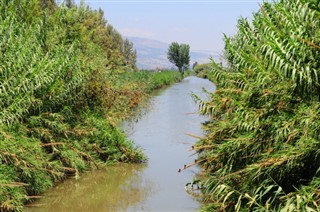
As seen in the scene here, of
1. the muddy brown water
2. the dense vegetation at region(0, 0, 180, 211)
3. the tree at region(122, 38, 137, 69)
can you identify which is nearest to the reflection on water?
the muddy brown water

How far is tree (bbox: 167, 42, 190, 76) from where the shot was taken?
9356cm

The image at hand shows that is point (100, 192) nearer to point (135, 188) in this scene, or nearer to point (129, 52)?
point (135, 188)

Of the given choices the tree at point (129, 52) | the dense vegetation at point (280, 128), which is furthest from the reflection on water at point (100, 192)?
the tree at point (129, 52)

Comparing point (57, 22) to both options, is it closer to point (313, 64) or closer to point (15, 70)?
point (15, 70)

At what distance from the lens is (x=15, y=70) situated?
1118 centimetres

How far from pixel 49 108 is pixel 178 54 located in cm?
8236

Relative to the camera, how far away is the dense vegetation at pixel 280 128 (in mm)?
7219

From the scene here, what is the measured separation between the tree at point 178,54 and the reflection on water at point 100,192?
264 ft

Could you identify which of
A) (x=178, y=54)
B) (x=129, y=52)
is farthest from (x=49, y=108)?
(x=178, y=54)

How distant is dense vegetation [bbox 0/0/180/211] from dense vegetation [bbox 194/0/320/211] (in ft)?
13.5

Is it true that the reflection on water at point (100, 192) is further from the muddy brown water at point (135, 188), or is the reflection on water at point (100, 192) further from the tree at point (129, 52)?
the tree at point (129, 52)

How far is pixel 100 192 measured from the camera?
12.1 metres

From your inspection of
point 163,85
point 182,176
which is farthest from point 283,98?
point 163,85

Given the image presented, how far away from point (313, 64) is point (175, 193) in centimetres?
567
